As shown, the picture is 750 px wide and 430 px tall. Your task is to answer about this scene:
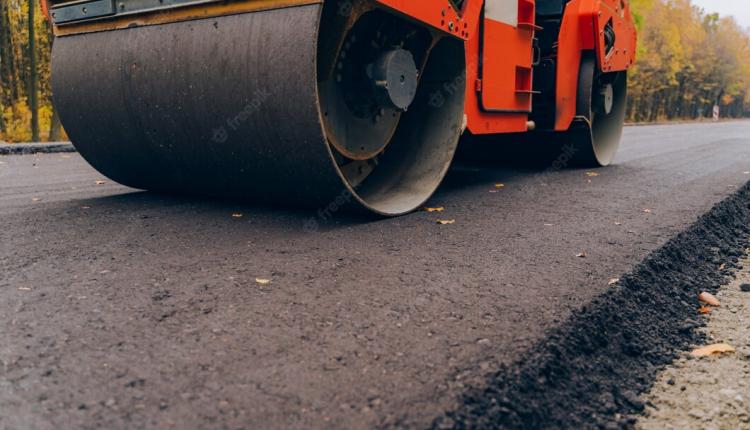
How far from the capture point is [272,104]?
3.03m

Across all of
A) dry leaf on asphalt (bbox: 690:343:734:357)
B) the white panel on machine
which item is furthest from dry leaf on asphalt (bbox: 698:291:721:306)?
the white panel on machine

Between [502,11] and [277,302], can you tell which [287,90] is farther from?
[502,11]

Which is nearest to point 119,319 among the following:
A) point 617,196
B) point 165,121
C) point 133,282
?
point 133,282

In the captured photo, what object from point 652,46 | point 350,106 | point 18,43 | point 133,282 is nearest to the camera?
point 133,282

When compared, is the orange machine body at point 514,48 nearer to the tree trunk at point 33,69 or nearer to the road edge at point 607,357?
the road edge at point 607,357

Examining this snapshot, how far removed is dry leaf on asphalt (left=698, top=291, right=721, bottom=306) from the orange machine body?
6.73 feet

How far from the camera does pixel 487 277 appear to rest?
2.51 metres

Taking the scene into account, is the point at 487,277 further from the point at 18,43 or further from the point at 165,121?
the point at 18,43

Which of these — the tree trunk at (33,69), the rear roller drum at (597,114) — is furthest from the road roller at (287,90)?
the tree trunk at (33,69)

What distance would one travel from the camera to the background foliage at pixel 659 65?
20.4 meters

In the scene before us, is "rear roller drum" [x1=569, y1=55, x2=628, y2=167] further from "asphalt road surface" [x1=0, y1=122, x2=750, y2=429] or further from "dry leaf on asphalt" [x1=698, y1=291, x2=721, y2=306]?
"dry leaf on asphalt" [x1=698, y1=291, x2=721, y2=306]

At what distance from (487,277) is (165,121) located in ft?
6.71

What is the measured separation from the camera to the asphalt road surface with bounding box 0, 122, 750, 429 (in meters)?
1.48

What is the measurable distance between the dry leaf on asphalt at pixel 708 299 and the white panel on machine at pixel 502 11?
2.52 meters
